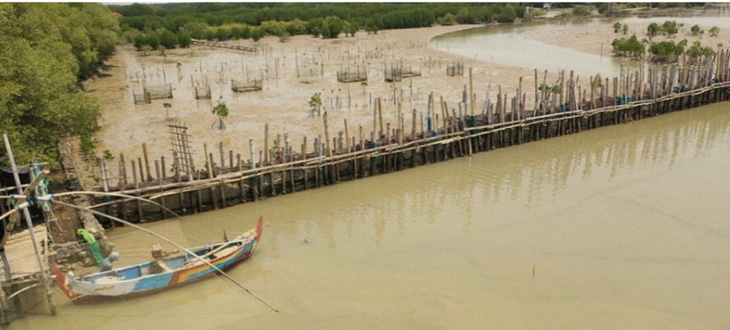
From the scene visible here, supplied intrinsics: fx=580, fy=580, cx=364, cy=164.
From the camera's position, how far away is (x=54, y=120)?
57.7 ft

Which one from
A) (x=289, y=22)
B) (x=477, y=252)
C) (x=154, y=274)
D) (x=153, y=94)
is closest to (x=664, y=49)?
(x=477, y=252)

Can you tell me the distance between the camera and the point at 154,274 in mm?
→ 13000

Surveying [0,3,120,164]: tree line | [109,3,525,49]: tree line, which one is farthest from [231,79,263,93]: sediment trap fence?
[109,3,525,49]: tree line

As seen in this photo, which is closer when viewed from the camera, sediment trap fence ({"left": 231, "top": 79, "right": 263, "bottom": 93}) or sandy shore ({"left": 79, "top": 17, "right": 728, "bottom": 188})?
sandy shore ({"left": 79, "top": 17, "right": 728, "bottom": 188})

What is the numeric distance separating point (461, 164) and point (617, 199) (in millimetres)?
5716

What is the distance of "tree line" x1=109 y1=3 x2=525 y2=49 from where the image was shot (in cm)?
6575

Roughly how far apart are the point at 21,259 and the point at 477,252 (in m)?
10.7

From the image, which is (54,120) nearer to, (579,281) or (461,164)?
(461,164)

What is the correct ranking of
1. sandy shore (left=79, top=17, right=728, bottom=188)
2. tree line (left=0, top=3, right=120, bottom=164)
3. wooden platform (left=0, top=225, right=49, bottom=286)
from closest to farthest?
wooden platform (left=0, top=225, right=49, bottom=286) < tree line (left=0, top=3, right=120, bottom=164) < sandy shore (left=79, top=17, right=728, bottom=188)

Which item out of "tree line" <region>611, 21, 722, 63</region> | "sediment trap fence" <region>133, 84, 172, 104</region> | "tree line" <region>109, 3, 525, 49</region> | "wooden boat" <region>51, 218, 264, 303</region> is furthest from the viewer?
"tree line" <region>109, 3, 525, 49</region>

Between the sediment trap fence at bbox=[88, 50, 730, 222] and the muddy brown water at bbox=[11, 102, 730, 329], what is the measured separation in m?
0.52

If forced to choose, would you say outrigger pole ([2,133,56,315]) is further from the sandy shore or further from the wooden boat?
the sandy shore

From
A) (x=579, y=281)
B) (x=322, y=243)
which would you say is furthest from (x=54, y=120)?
(x=579, y=281)

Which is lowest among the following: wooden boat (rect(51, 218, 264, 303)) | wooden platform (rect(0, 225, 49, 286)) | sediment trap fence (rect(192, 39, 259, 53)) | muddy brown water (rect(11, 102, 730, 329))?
muddy brown water (rect(11, 102, 730, 329))
